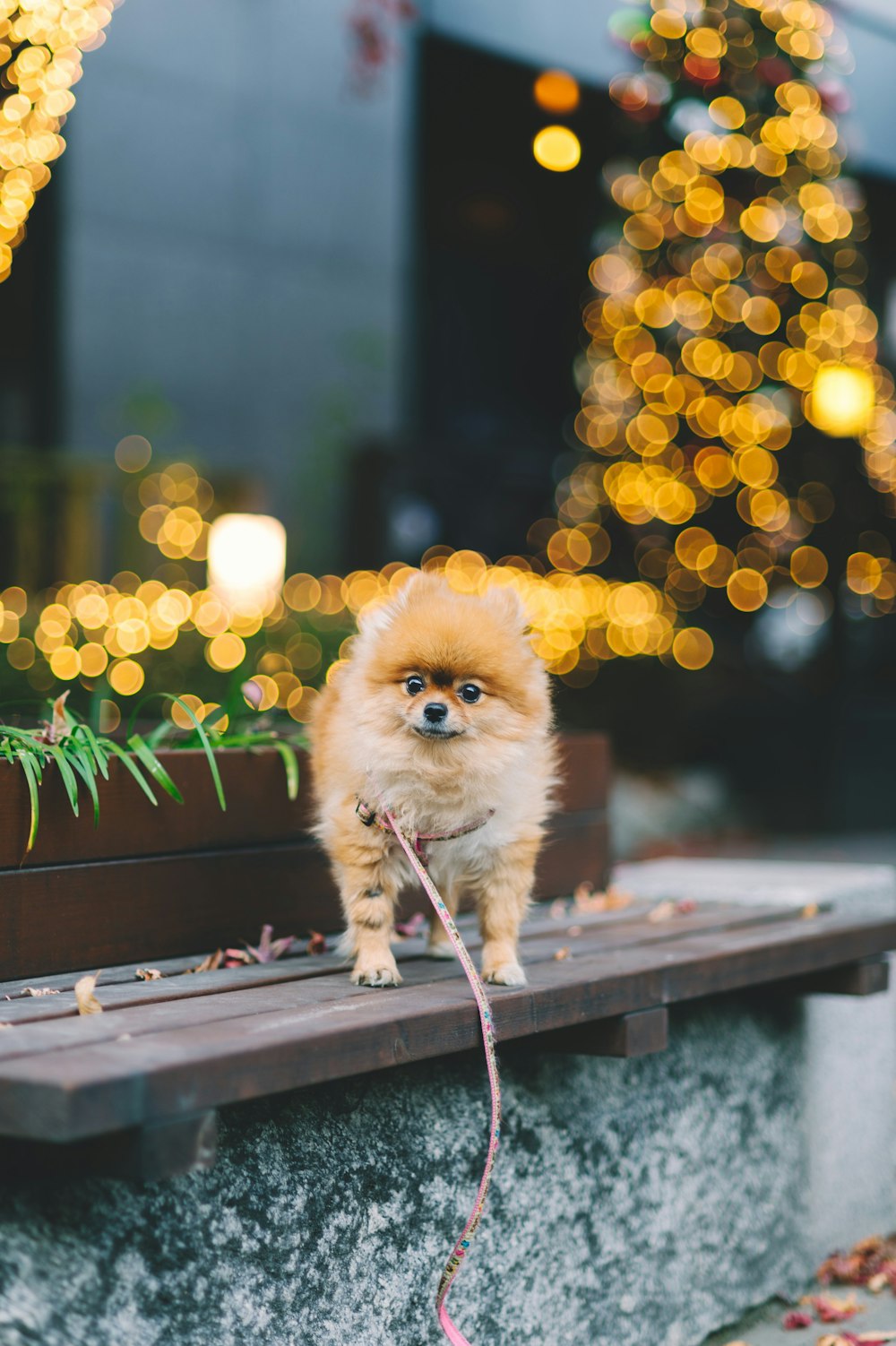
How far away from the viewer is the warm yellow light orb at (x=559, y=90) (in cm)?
685

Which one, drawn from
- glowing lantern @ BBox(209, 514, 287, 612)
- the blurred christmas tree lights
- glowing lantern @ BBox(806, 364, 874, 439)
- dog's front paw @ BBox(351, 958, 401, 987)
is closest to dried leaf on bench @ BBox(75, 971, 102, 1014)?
dog's front paw @ BBox(351, 958, 401, 987)

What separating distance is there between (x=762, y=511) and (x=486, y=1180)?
544 cm

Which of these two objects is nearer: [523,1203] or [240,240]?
[523,1203]

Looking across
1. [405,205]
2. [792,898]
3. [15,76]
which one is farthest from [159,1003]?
[405,205]

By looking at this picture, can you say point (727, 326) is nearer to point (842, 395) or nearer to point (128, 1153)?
point (842, 395)

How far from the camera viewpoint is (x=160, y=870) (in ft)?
7.75

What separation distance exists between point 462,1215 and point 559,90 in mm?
5981

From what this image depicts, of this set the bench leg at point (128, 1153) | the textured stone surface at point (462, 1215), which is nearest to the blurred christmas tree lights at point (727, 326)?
the textured stone surface at point (462, 1215)

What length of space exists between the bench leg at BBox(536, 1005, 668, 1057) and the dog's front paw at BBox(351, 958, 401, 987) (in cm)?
33

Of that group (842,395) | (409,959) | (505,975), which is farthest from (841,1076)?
(842,395)

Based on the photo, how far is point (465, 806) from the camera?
2.22 meters

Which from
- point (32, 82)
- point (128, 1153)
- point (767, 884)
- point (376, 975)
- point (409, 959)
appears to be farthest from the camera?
point (767, 884)

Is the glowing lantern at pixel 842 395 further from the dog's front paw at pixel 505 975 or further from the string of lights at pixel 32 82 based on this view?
the dog's front paw at pixel 505 975

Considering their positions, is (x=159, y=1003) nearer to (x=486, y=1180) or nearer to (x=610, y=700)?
(x=486, y=1180)
